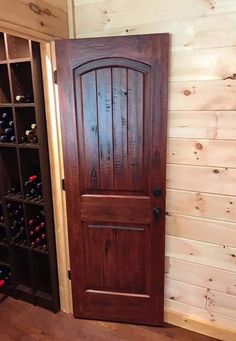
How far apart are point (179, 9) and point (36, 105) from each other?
3.54 feet

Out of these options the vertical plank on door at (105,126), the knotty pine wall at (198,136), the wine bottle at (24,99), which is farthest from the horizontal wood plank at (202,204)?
the wine bottle at (24,99)

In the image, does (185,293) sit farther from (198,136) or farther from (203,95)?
(203,95)

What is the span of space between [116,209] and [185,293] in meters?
0.80

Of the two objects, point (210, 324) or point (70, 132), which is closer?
point (70, 132)

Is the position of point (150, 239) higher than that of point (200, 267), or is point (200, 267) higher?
point (150, 239)

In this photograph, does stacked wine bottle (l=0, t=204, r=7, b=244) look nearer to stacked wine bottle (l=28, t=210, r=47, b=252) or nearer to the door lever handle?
stacked wine bottle (l=28, t=210, r=47, b=252)

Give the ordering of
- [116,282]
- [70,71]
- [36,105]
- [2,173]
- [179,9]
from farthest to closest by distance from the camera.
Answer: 1. [2,173]
2. [116,282]
3. [36,105]
4. [70,71]
5. [179,9]

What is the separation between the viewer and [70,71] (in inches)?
72.1

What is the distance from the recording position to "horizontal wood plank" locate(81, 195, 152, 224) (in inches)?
77.4

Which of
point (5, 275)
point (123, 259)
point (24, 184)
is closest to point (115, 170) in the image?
point (123, 259)

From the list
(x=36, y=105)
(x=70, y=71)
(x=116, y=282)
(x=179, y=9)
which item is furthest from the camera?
(x=116, y=282)

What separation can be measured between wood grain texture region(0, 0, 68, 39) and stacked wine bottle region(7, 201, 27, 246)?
53.6 inches

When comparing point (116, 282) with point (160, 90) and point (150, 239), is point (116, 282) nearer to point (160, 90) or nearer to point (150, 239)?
point (150, 239)

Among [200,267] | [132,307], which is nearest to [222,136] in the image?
[200,267]
